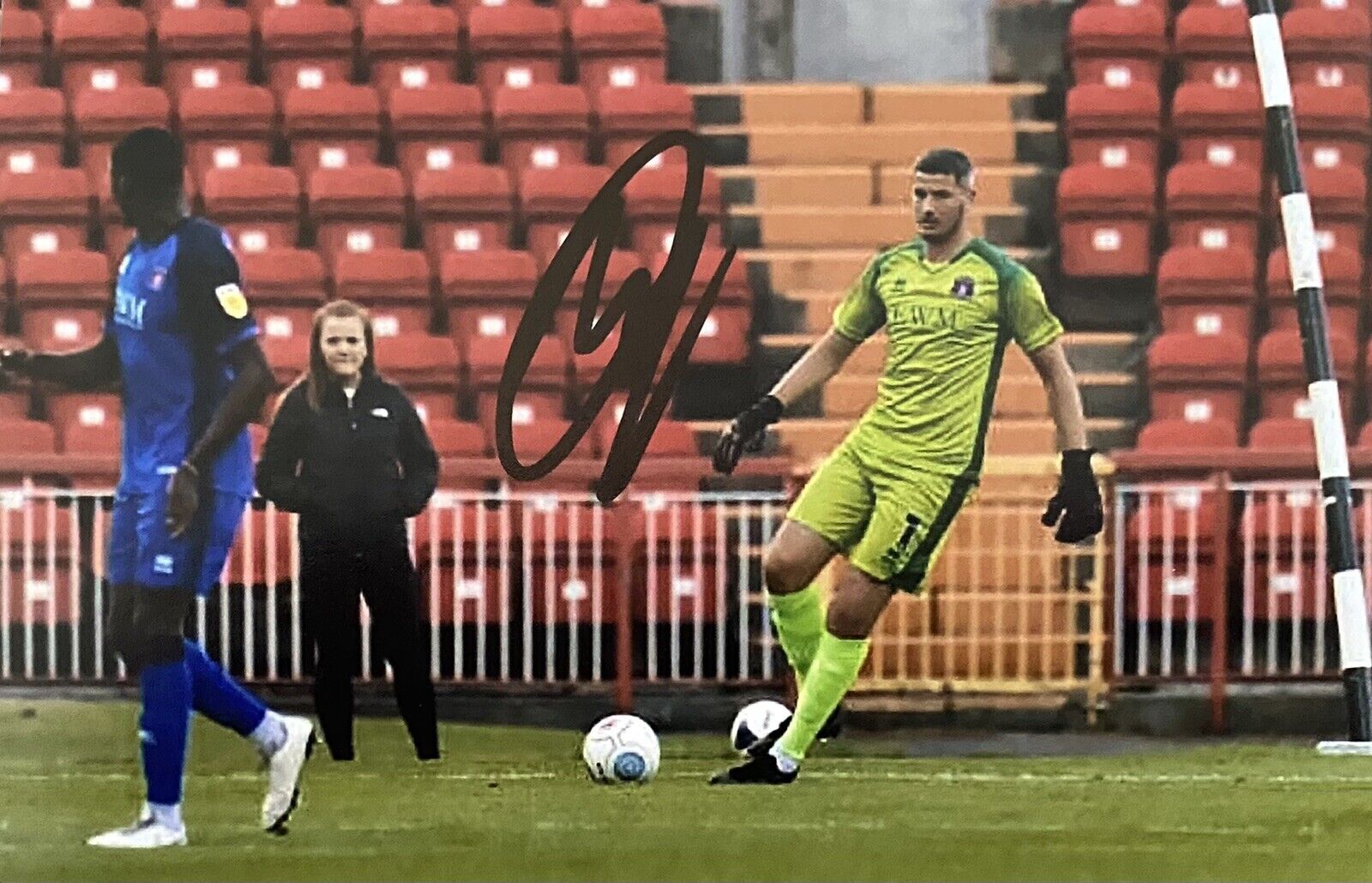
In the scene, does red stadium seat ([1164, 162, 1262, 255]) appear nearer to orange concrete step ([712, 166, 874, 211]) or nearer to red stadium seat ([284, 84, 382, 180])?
orange concrete step ([712, 166, 874, 211])

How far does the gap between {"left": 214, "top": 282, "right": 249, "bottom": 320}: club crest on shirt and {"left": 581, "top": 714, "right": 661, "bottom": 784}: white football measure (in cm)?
103

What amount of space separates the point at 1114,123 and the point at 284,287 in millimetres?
1534

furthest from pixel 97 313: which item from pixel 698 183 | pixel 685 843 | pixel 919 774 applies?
pixel 919 774

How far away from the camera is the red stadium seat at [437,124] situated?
4262 mm

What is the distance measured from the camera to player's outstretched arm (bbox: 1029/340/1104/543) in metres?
4.10

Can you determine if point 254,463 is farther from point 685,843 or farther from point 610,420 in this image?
point 685,843

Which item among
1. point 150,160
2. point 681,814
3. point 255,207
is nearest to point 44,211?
point 150,160

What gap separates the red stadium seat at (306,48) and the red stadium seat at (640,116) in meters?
0.48

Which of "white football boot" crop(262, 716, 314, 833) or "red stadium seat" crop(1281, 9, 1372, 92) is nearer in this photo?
"white football boot" crop(262, 716, 314, 833)

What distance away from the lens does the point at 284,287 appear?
405 centimetres

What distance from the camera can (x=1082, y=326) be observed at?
4.14 m

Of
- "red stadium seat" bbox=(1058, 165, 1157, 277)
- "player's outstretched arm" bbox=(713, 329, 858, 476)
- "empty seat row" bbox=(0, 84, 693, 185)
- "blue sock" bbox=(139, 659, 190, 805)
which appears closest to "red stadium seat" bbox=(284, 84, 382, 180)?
"empty seat row" bbox=(0, 84, 693, 185)

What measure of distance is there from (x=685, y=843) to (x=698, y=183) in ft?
3.90
